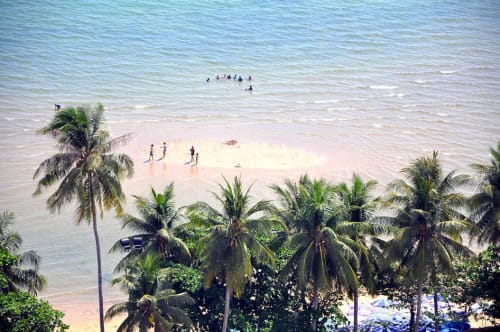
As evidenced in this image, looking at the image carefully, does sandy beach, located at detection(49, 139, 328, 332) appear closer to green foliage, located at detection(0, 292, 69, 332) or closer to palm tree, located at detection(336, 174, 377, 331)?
palm tree, located at detection(336, 174, 377, 331)

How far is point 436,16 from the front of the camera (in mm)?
89438

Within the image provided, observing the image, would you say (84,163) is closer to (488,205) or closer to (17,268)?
(17,268)

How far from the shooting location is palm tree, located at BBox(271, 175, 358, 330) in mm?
24812

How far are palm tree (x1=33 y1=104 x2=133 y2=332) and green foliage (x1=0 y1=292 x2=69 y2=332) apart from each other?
12.9 ft

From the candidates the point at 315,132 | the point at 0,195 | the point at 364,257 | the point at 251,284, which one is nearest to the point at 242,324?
the point at 251,284

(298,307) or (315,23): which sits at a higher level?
(315,23)

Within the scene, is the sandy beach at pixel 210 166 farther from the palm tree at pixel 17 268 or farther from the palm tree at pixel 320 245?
the palm tree at pixel 320 245

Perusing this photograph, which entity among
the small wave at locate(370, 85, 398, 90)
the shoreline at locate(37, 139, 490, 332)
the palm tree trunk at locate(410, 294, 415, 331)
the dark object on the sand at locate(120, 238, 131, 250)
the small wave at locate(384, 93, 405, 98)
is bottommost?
the palm tree trunk at locate(410, 294, 415, 331)

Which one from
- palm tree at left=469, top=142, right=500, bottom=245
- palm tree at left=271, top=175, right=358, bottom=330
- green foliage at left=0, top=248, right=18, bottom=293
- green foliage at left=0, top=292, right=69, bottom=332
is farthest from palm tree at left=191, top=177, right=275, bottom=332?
palm tree at left=469, top=142, right=500, bottom=245

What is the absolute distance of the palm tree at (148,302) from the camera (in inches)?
915

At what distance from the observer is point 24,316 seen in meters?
23.2

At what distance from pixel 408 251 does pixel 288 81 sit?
1673 inches

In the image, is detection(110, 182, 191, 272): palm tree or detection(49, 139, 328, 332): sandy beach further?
detection(49, 139, 328, 332): sandy beach

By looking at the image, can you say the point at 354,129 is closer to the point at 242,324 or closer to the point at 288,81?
the point at 288,81
